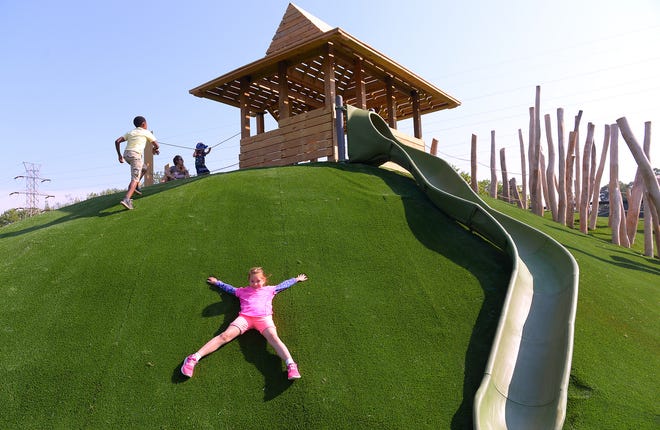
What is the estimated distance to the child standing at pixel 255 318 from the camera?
4336 mm

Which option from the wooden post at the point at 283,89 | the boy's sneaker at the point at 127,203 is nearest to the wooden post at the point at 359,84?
the wooden post at the point at 283,89

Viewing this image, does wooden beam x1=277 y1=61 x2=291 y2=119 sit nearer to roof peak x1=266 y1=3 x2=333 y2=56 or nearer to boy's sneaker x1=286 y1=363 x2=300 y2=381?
roof peak x1=266 y1=3 x2=333 y2=56

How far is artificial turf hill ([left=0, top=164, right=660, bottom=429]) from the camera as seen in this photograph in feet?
13.1

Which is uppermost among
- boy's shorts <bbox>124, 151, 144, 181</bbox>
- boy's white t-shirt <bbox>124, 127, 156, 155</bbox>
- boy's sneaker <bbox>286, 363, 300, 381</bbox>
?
boy's white t-shirt <bbox>124, 127, 156, 155</bbox>

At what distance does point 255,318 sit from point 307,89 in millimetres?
11477

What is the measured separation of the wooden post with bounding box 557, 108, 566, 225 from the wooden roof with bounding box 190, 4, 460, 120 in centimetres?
332

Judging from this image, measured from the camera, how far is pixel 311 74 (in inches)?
543

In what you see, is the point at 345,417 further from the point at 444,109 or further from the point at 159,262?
the point at 444,109

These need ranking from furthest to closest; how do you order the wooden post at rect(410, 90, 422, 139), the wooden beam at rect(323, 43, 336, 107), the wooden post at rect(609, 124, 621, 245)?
the wooden post at rect(410, 90, 422, 139), the wooden post at rect(609, 124, 621, 245), the wooden beam at rect(323, 43, 336, 107)

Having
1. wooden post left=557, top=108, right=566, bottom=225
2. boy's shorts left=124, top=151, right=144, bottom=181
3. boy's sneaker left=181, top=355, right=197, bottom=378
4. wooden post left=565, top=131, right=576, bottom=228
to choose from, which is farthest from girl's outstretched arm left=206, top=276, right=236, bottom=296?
wooden post left=565, top=131, right=576, bottom=228

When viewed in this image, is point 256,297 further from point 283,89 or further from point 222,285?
point 283,89

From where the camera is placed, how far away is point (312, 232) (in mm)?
6586

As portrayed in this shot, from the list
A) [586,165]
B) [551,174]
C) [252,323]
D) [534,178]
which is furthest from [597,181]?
[252,323]

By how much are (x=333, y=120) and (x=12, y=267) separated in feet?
23.4
